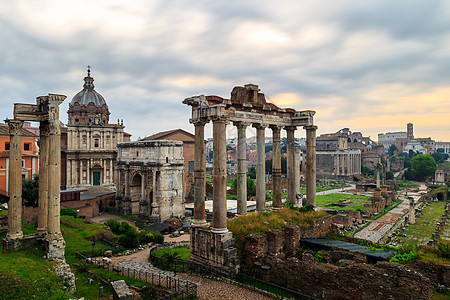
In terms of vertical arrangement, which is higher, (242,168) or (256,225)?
(242,168)

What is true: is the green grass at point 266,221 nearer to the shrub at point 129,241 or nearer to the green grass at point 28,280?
the green grass at point 28,280

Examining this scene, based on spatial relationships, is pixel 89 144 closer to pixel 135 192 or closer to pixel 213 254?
pixel 135 192

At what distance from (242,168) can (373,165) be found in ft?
413

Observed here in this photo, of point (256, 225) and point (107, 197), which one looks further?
point (107, 197)

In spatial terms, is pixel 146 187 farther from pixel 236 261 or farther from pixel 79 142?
pixel 236 261

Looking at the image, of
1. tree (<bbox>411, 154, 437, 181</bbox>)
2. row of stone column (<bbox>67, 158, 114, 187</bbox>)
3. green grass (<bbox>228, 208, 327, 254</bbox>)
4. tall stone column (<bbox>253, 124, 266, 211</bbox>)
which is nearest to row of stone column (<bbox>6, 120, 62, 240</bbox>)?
green grass (<bbox>228, 208, 327, 254</bbox>)

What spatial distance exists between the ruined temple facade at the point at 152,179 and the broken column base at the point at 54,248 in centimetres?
2268

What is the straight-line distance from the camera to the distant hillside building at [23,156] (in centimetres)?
3406

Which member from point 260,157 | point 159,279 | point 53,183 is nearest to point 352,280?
point 159,279

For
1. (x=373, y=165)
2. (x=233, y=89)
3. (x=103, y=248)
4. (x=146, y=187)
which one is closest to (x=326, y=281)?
(x=233, y=89)

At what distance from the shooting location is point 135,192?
42.1 metres

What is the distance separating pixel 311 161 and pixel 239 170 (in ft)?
17.8

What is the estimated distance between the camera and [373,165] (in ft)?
426

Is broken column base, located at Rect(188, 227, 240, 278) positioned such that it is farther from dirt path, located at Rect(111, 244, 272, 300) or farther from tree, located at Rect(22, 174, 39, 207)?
tree, located at Rect(22, 174, 39, 207)
